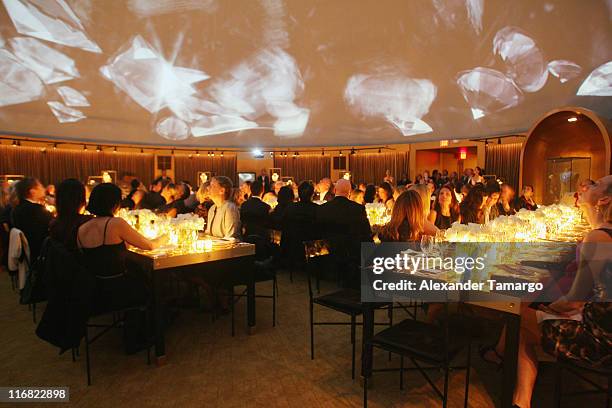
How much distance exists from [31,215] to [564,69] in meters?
13.9

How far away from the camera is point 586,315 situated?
2.20 metres

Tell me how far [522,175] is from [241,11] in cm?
1110

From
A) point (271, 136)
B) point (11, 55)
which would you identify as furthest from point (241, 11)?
point (11, 55)

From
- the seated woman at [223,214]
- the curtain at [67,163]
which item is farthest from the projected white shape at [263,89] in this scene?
the seated woman at [223,214]

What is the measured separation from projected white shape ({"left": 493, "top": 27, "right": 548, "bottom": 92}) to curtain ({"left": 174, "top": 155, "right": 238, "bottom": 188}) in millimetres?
12039

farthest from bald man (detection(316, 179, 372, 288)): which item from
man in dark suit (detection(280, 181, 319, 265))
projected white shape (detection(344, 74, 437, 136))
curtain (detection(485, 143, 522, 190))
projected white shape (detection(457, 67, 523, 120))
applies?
projected white shape (detection(344, 74, 437, 136))

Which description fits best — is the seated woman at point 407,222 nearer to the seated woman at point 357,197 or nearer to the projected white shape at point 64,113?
the seated woman at point 357,197

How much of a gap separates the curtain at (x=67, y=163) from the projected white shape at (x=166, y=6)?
6.02 metres

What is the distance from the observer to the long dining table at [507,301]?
92.0 inches

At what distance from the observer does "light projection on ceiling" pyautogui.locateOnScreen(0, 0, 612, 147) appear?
38.4ft

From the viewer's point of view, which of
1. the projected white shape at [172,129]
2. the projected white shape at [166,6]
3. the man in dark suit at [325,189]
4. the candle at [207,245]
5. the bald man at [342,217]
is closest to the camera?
the candle at [207,245]

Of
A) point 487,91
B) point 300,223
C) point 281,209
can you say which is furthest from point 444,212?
point 487,91

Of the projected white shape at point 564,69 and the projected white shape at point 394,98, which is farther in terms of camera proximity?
the projected white shape at point 394,98

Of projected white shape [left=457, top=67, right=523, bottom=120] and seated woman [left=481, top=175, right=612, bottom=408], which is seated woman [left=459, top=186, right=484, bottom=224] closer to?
seated woman [left=481, top=175, right=612, bottom=408]
